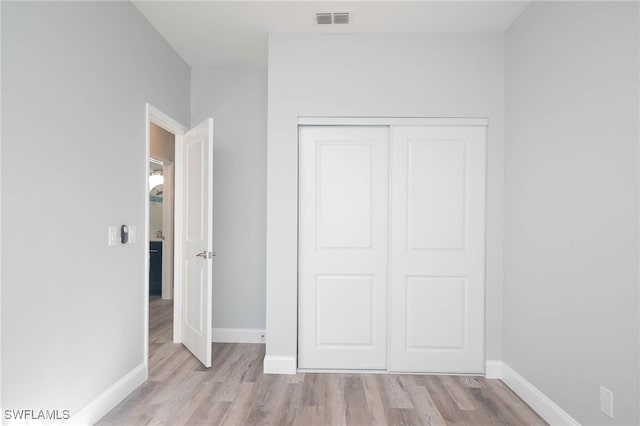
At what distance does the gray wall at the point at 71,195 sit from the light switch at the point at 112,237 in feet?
0.15

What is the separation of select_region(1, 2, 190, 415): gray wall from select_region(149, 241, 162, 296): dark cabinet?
3.05 meters

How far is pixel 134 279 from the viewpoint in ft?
8.39

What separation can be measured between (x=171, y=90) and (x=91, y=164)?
132cm

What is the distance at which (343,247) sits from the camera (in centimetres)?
290

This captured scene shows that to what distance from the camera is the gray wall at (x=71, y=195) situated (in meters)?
1.59

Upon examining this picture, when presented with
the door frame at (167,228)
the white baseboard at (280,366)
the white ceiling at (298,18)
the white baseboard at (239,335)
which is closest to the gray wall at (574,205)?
the white ceiling at (298,18)

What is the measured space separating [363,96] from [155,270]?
14.2 feet

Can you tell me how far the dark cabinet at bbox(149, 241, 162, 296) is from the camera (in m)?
5.49

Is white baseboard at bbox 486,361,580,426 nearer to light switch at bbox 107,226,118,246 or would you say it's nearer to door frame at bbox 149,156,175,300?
light switch at bbox 107,226,118,246

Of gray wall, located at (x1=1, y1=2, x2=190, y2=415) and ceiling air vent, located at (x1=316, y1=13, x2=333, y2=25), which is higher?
ceiling air vent, located at (x1=316, y1=13, x2=333, y2=25)

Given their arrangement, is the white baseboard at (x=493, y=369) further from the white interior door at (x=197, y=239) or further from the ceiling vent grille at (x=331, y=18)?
the ceiling vent grille at (x=331, y=18)

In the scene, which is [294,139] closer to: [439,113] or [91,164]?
[439,113]

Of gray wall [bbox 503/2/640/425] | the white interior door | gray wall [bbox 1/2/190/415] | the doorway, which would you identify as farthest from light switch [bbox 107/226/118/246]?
gray wall [bbox 503/2/640/425]

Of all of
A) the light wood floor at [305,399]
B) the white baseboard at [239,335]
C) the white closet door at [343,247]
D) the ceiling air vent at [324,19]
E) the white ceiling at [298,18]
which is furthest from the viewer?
the white baseboard at [239,335]
